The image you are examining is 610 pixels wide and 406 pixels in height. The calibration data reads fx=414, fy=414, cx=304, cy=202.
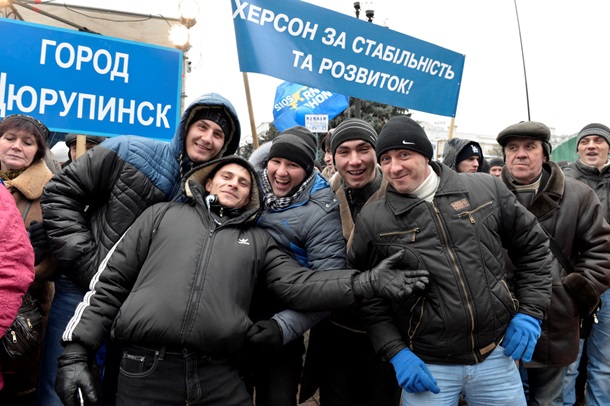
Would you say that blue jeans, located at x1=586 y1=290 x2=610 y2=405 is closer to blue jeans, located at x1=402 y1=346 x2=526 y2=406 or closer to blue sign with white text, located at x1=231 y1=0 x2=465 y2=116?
blue jeans, located at x1=402 y1=346 x2=526 y2=406

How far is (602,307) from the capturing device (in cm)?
338

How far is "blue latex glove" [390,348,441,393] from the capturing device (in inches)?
79.5

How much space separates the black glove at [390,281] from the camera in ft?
6.29

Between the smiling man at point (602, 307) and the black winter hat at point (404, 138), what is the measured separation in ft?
7.30

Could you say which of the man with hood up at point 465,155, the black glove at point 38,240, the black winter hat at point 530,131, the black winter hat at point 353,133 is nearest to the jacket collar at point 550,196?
the black winter hat at point 530,131

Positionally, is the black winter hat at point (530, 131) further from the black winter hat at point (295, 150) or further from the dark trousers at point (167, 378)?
the dark trousers at point (167, 378)

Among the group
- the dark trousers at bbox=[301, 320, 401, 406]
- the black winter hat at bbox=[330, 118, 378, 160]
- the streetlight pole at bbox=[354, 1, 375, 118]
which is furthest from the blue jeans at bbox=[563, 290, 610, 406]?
the streetlight pole at bbox=[354, 1, 375, 118]

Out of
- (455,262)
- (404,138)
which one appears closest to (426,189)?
(404,138)

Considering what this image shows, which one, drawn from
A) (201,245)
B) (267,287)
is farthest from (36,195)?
(267,287)

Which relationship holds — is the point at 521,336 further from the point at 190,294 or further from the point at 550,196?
the point at 190,294

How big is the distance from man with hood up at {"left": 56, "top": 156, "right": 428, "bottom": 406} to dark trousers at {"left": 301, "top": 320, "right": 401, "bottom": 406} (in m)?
0.72

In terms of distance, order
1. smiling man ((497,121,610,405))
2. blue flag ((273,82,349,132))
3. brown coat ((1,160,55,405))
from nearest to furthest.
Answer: brown coat ((1,160,55,405))
smiling man ((497,121,610,405))
blue flag ((273,82,349,132))

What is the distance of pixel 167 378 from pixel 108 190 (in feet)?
3.64

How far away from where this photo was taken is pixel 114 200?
2.32 metres
